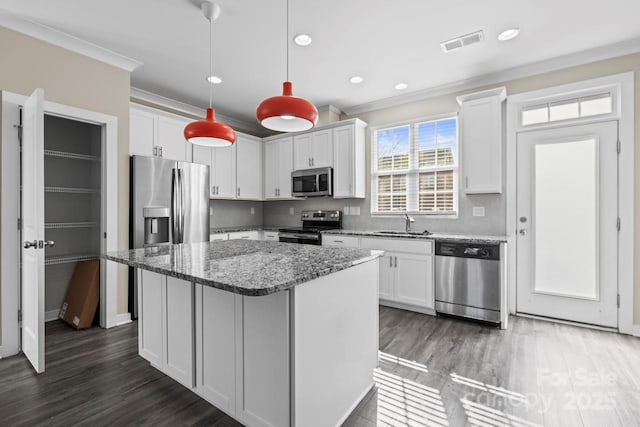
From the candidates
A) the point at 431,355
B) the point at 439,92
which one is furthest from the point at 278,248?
the point at 439,92

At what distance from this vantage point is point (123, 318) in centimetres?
323

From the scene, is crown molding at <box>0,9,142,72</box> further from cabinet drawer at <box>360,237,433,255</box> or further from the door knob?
cabinet drawer at <box>360,237,433,255</box>

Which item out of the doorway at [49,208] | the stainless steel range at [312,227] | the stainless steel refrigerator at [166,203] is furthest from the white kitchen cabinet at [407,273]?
the doorway at [49,208]

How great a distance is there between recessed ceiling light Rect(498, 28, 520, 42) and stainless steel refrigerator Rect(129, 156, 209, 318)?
3.65 meters

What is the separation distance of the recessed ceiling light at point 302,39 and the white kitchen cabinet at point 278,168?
2147 mm

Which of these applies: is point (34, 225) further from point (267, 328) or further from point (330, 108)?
point (330, 108)

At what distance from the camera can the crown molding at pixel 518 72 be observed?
2.97m

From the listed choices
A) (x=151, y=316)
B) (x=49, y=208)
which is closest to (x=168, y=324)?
(x=151, y=316)

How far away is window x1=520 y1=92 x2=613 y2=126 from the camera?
10.0 ft

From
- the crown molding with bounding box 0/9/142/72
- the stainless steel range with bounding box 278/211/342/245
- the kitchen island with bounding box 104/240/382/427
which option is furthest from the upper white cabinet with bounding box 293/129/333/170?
the kitchen island with bounding box 104/240/382/427

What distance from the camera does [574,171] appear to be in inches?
125

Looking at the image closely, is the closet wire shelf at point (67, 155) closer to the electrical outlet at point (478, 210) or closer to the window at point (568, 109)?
the electrical outlet at point (478, 210)

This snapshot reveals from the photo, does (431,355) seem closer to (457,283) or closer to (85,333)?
(457,283)

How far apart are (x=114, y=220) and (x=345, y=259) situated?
271cm
